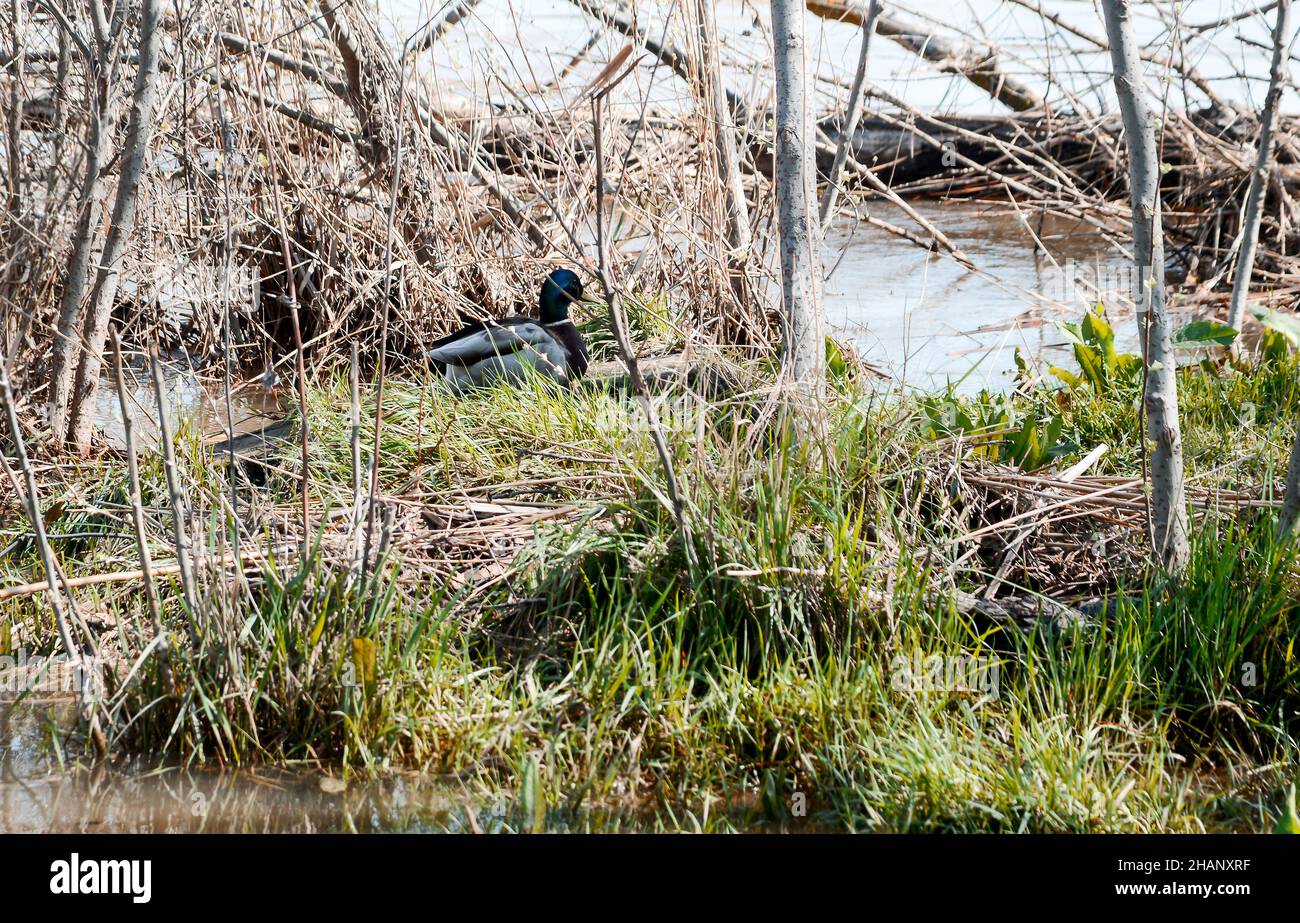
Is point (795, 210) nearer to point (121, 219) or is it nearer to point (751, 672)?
point (751, 672)

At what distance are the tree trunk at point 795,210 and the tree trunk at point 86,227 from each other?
2082 mm

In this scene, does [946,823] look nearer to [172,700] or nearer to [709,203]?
[172,700]

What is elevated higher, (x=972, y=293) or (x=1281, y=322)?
(x=972, y=293)

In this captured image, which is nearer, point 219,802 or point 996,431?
point 219,802

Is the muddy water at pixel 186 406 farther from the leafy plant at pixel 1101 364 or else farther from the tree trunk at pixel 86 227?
the leafy plant at pixel 1101 364

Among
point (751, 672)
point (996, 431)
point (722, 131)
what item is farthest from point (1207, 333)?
point (751, 672)

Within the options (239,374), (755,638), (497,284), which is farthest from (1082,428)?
(239,374)

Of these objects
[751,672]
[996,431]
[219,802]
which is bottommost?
[219,802]

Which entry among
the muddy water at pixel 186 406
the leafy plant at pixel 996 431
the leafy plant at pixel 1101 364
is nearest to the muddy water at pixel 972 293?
the leafy plant at pixel 1101 364

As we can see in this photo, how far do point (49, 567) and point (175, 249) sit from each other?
2.97 meters

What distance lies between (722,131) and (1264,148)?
6.76ft

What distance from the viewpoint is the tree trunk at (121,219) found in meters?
3.85

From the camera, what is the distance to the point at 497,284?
20.5 feet

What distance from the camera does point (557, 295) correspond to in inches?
221
